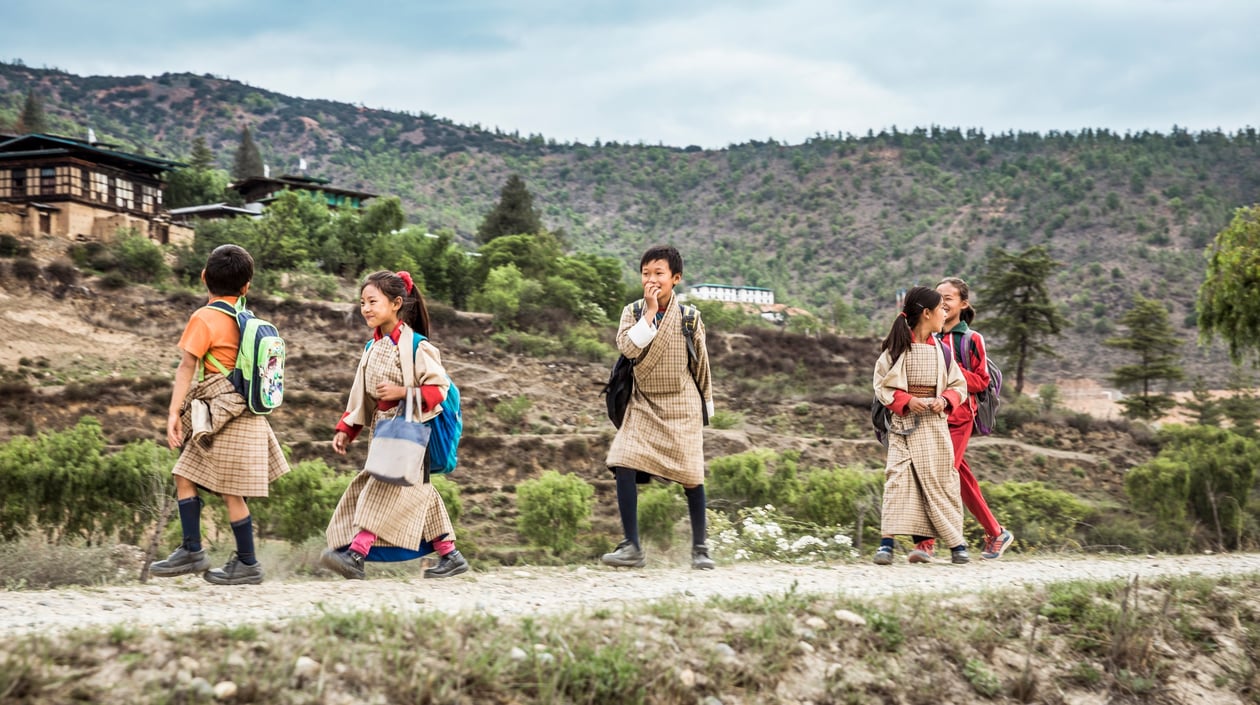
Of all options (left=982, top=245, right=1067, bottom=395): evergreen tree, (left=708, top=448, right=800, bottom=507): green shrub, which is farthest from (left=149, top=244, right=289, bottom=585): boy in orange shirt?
(left=982, top=245, right=1067, bottom=395): evergreen tree

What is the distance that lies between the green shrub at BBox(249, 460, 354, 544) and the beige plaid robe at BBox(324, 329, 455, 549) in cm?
1621

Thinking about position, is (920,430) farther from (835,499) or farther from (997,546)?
(835,499)

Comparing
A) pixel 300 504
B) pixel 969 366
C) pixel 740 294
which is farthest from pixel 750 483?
pixel 740 294

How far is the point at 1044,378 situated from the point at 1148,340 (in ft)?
65.8

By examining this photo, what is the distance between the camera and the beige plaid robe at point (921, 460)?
7012 mm

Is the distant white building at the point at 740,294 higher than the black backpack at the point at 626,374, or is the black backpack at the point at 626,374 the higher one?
the distant white building at the point at 740,294

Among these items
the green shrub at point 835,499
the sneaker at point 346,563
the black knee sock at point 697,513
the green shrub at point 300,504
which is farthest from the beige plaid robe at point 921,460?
the green shrub at point 835,499

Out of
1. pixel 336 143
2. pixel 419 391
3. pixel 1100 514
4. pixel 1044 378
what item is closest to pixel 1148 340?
pixel 1044 378

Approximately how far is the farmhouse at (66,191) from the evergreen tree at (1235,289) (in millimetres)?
42244

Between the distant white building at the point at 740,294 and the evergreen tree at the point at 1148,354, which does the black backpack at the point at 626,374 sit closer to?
the evergreen tree at the point at 1148,354

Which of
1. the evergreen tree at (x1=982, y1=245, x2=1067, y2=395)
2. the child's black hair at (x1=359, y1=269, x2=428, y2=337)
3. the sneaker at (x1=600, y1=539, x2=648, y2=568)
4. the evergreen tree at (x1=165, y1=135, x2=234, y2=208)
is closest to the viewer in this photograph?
the child's black hair at (x1=359, y1=269, x2=428, y2=337)

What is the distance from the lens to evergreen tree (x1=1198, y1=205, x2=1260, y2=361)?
15945mm

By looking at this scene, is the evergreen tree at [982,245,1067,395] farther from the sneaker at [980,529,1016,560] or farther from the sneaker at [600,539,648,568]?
the sneaker at [600,539,648,568]

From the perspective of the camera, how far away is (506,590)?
17.6 ft
